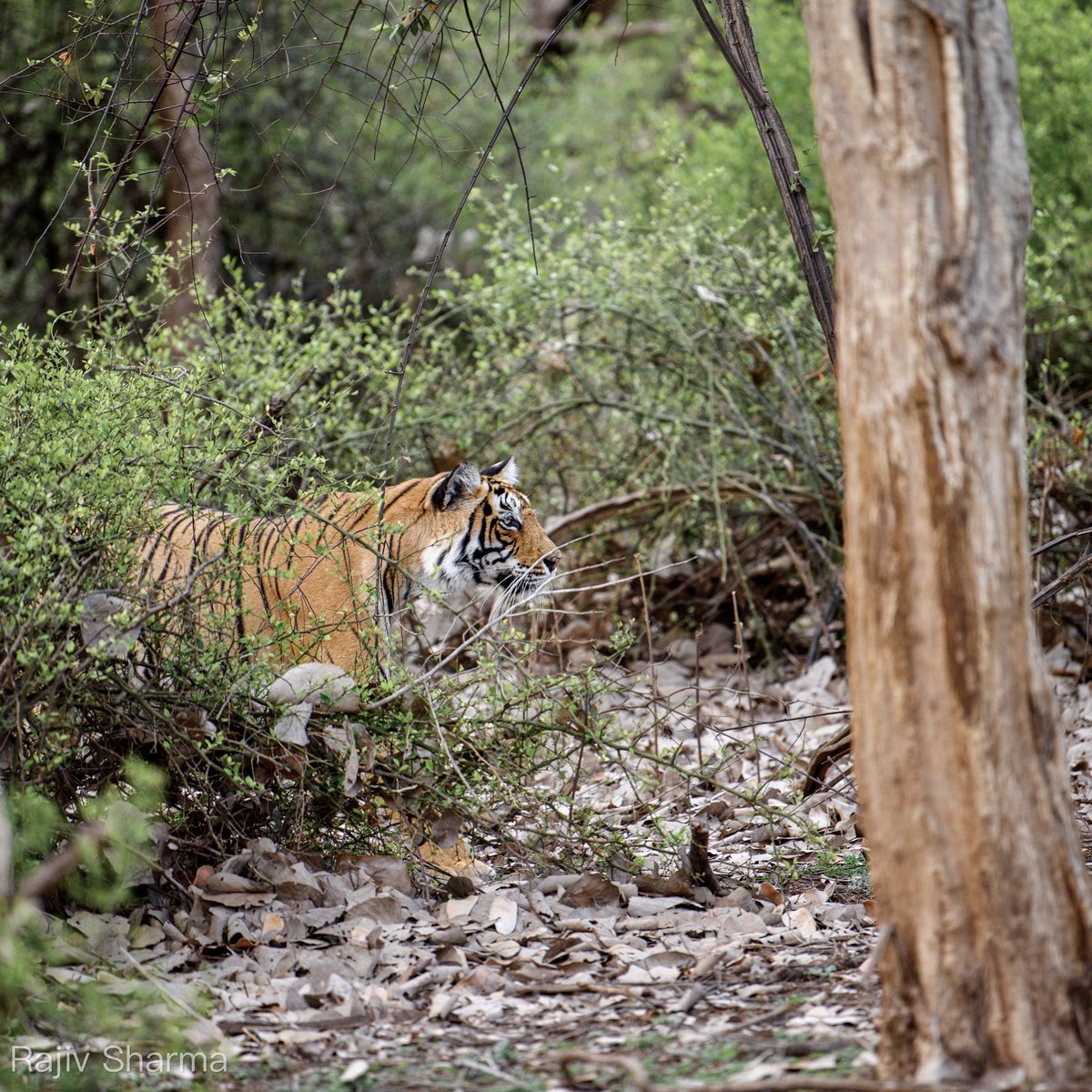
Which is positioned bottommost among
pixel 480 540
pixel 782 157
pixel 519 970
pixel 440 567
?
pixel 519 970

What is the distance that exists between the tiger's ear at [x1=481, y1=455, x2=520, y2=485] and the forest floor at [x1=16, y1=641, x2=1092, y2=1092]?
2.04 metres

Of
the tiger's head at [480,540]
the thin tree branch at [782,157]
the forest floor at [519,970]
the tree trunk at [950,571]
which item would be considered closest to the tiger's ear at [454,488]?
the tiger's head at [480,540]

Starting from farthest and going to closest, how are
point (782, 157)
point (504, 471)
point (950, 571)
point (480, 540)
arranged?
1. point (504, 471)
2. point (480, 540)
3. point (782, 157)
4. point (950, 571)

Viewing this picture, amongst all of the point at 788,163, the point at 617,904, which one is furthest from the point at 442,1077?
the point at 788,163

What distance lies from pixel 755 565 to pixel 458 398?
7.00 feet

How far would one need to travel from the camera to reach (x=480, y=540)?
5723mm

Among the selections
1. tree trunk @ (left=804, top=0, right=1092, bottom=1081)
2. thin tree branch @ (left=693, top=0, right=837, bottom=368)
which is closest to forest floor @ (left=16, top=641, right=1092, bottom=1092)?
tree trunk @ (left=804, top=0, right=1092, bottom=1081)

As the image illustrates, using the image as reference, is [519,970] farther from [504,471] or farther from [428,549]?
[504,471]

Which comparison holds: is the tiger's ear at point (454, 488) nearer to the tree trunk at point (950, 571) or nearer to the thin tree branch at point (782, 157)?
the thin tree branch at point (782, 157)

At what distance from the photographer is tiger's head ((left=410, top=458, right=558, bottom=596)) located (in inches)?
222

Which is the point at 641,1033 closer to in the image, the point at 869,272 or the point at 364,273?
the point at 869,272

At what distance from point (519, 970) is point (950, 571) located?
1700mm

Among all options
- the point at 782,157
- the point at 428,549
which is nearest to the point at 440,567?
the point at 428,549

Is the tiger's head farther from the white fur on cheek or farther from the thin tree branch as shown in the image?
the thin tree branch
